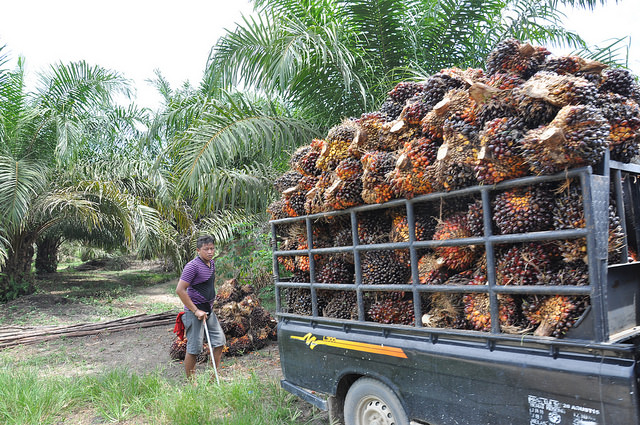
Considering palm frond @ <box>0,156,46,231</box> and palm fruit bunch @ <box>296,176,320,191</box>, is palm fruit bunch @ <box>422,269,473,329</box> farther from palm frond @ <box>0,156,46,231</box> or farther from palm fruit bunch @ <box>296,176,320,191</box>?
palm frond @ <box>0,156,46,231</box>

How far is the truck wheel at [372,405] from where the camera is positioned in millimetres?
3199

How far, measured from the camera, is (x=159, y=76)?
64.9 feet

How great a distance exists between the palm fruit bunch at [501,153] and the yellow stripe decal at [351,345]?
129 cm

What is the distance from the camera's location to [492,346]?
264 centimetres

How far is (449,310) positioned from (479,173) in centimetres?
90

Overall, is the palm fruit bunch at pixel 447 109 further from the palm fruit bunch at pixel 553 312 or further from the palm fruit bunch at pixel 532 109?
the palm fruit bunch at pixel 553 312

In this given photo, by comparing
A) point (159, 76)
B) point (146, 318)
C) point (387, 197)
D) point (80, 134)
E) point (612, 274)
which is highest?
point (159, 76)

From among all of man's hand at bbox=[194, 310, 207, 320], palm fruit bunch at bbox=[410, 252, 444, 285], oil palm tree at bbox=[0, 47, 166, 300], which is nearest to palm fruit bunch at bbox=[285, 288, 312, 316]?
palm fruit bunch at bbox=[410, 252, 444, 285]

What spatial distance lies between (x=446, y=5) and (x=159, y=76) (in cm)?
1576

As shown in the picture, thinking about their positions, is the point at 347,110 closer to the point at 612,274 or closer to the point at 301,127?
the point at 301,127

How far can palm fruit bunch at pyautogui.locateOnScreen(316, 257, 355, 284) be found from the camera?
12.6ft

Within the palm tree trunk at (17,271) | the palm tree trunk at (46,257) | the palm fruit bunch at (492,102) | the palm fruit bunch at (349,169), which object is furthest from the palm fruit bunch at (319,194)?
the palm tree trunk at (46,257)

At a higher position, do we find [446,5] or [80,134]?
[446,5]

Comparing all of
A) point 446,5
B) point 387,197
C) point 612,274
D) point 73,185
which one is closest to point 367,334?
point 387,197
